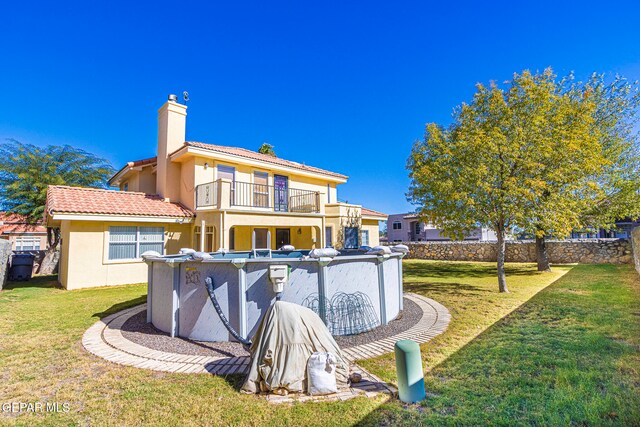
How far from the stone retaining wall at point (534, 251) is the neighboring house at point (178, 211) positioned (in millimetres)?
9269

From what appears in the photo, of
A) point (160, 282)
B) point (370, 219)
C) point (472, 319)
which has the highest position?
point (370, 219)

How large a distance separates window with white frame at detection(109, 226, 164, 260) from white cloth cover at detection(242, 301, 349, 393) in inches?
479

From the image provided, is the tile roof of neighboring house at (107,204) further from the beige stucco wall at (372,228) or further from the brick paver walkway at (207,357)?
the beige stucco wall at (372,228)

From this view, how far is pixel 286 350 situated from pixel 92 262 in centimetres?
1270

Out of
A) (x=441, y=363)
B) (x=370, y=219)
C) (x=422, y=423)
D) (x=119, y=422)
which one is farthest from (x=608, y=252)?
(x=119, y=422)

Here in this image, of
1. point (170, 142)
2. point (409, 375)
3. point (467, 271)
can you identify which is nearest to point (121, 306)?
point (409, 375)

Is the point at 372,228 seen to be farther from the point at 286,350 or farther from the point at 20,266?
the point at 20,266

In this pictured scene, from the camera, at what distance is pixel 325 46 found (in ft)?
61.0

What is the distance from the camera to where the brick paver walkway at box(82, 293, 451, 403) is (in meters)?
3.79

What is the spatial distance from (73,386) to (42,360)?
61.7 inches

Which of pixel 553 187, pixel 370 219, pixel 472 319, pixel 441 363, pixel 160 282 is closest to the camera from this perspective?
pixel 441 363

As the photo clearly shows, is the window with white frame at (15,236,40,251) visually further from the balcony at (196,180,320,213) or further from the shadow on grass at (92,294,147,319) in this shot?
the shadow on grass at (92,294,147,319)

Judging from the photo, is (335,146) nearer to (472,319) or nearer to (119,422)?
(472,319)

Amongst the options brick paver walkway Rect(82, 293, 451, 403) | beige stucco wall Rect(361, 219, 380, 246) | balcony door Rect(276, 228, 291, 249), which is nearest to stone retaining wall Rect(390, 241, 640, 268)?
beige stucco wall Rect(361, 219, 380, 246)
